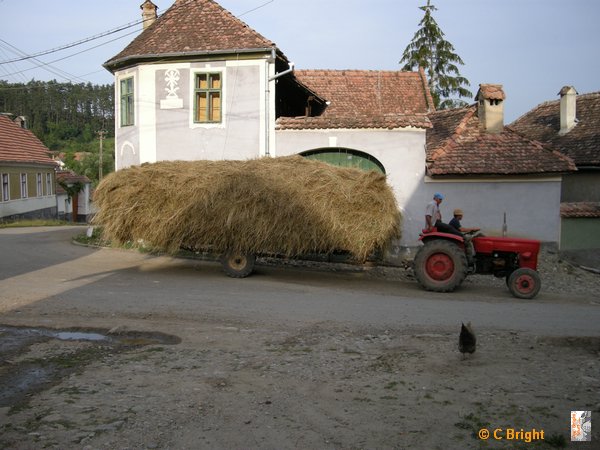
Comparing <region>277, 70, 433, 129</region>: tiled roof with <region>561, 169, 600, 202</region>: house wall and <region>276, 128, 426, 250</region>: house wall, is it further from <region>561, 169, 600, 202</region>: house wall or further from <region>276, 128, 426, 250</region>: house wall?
<region>561, 169, 600, 202</region>: house wall

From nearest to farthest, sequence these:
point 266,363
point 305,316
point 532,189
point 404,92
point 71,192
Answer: point 266,363
point 305,316
point 532,189
point 404,92
point 71,192

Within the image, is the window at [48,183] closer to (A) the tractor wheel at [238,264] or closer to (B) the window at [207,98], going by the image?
(B) the window at [207,98]

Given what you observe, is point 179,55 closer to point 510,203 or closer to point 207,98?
point 207,98

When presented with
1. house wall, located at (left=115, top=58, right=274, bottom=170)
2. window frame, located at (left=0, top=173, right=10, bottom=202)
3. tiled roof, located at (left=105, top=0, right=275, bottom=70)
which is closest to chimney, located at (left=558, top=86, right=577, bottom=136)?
house wall, located at (left=115, top=58, right=274, bottom=170)

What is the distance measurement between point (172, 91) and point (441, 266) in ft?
35.0

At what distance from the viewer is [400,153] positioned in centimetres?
1645

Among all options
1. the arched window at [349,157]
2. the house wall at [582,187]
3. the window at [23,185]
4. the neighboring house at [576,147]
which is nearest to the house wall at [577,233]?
the neighboring house at [576,147]

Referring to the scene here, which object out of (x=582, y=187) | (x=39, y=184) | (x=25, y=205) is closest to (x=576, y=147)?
(x=582, y=187)

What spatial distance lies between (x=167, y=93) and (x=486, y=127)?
10311mm

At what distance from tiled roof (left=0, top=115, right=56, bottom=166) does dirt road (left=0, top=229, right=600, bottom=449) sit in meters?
25.9

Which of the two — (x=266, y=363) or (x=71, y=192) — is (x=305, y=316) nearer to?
(x=266, y=363)

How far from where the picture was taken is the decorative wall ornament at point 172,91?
1770 centimetres

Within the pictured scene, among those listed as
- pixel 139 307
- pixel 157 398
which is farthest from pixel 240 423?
pixel 139 307

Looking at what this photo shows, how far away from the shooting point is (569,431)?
4.32 metres
